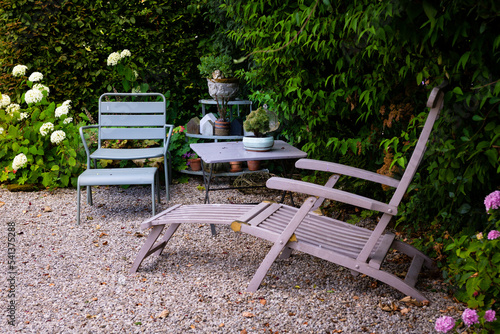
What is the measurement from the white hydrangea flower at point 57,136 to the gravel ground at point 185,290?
111cm

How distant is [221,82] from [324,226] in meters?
2.76

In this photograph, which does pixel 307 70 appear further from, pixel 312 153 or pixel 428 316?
pixel 428 316

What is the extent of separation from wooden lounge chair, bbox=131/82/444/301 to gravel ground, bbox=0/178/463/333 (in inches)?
5.4

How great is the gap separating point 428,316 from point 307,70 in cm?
224

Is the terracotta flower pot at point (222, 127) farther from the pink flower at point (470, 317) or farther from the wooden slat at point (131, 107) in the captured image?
the pink flower at point (470, 317)

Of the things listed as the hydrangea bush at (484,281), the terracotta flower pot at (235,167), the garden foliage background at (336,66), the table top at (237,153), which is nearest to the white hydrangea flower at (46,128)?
the garden foliage background at (336,66)

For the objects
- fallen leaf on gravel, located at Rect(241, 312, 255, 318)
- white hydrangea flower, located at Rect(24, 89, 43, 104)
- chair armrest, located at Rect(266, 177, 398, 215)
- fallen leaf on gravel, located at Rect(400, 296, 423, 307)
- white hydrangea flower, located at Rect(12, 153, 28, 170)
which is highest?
chair armrest, located at Rect(266, 177, 398, 215)

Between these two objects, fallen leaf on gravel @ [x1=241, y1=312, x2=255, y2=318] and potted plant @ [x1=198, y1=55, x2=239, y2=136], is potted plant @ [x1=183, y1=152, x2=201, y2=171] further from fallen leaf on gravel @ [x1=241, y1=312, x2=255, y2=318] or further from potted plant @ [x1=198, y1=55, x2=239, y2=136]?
fallen leaf on gravel @ [x1=241, y1=312, x2=255, y2=318]

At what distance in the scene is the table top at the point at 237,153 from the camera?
382 cm

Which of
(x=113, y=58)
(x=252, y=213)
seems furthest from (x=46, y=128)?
(x=252, y=213)

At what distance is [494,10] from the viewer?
201 cm

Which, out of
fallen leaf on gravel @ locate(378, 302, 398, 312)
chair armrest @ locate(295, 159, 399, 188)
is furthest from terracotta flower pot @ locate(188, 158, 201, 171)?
fallen leaf on gravel @ locate(378, 302, 398, 312)

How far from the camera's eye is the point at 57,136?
4.94 m

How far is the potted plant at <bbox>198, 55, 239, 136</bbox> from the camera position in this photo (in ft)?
17.7
